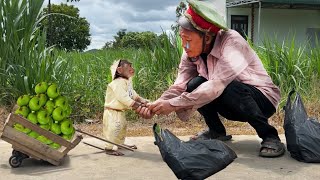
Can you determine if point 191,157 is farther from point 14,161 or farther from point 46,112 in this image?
point 14,161

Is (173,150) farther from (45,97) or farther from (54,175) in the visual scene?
(45,97)

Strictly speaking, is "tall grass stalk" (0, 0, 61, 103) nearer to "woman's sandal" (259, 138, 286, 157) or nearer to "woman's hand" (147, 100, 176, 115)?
"woman's hand" (147, 100, 176, 115)

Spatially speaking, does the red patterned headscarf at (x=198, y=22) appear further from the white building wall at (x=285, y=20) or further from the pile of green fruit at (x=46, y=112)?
the white building wall at (x=285, y=20)

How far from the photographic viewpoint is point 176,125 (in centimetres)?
486

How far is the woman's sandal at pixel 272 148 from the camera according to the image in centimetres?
331

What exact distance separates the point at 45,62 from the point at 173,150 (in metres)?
2.61

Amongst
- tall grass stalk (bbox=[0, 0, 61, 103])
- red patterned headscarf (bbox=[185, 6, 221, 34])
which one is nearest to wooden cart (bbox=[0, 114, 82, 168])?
red patterned headscarf (bbox=[185, 6, 221, 34])

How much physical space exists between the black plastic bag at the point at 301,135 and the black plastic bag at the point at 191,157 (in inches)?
38.6

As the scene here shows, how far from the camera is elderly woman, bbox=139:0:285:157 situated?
117 inches

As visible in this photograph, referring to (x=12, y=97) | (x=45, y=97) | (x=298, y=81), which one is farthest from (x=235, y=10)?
(x=45, y=97)

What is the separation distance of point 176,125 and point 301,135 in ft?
6.02

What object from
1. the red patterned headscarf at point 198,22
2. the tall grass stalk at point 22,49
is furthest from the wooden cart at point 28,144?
the tall grass stalk at point 22,49

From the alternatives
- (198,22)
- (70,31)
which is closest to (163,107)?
(198,22)

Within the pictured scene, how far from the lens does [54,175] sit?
9.43 ft
